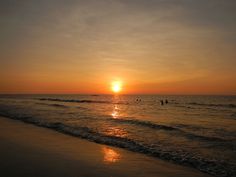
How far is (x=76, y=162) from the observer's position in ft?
28.6

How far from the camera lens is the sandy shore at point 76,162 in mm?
7523

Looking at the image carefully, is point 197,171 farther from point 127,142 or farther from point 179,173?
point 127,142

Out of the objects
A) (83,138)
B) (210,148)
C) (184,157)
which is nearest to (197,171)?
(184,157)

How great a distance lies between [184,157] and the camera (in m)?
10.5

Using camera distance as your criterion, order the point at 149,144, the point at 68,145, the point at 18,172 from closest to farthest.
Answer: the point at 18,172
the point at 68,145
the point at 149,144

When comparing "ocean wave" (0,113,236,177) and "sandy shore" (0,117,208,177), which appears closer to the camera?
"sandy shore" (0,117,208,177)

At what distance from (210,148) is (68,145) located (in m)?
7.04

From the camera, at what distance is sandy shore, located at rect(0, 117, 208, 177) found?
7523mm

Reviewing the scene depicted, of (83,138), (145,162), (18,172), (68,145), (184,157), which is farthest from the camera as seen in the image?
(83,138)

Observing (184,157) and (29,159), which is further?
(184,157)

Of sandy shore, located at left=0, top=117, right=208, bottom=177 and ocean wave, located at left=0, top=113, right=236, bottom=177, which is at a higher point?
sandy shore, located at left=0, top=117, right=208, bottom=177

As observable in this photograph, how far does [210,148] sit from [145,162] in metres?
4.67

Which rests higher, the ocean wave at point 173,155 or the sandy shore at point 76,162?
the sandy shore at point 76,162

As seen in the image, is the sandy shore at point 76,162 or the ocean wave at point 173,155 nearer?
the sandy shore at point 76,162
